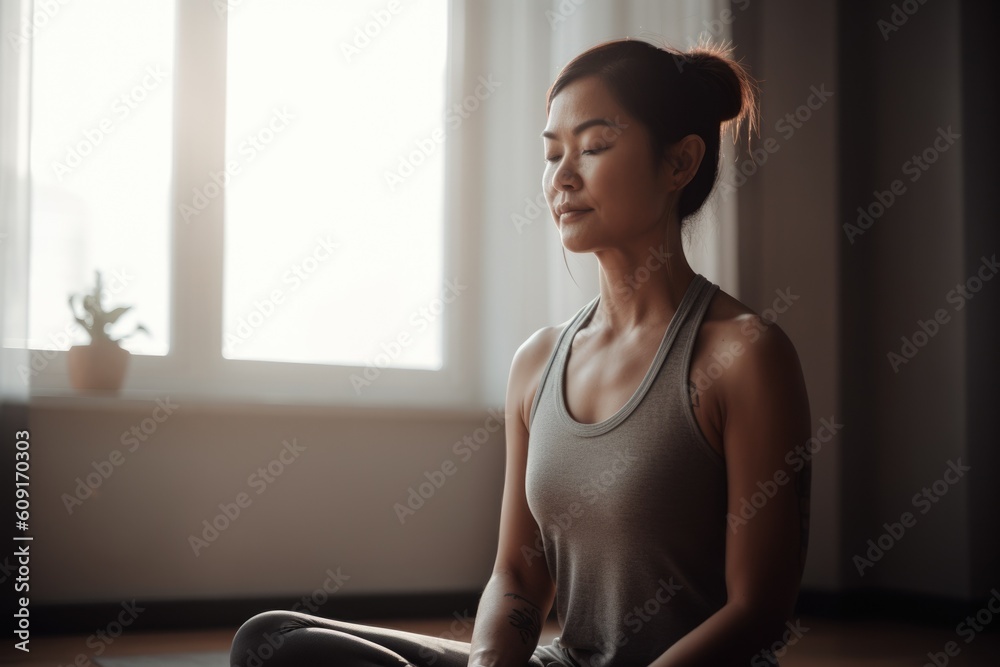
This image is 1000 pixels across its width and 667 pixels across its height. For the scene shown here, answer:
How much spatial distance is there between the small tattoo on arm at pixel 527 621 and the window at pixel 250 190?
69.4 inches

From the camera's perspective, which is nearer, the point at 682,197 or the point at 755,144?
the point at 682,197

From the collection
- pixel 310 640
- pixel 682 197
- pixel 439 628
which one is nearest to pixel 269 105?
pixel 439 628

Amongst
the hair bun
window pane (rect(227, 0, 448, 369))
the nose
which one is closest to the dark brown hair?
the hair bun

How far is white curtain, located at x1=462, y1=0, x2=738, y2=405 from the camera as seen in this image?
2955 mm

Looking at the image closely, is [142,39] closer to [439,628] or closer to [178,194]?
[178,194]

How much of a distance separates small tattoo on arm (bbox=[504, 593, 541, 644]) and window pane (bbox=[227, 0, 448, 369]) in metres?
1.82

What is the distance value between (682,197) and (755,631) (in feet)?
1.87

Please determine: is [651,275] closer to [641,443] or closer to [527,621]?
[641,443]

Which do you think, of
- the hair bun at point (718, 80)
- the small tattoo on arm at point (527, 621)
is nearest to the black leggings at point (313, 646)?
the small tattoo on arm at point (527, 621)

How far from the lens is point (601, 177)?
119 cm

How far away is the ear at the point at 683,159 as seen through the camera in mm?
1230

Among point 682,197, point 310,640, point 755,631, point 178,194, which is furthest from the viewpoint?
point 178,194

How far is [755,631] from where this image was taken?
0.99m

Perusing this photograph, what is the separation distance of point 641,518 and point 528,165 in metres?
2.10
